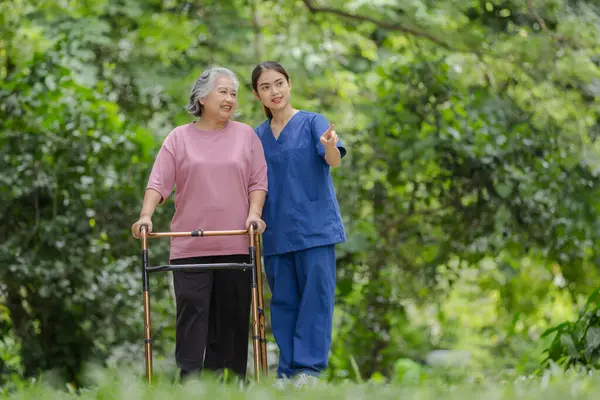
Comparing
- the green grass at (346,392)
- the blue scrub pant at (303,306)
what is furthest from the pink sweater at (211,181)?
the green grass at (346,392)

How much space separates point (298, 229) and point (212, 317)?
570 millimetres

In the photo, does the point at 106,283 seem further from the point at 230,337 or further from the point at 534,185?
the point at 534,185

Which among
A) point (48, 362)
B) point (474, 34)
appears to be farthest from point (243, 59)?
point (48, 362)

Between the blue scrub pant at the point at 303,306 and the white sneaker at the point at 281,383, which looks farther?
the blue scrub pant at the point at 303,306

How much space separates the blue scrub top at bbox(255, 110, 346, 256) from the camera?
4.39 metres

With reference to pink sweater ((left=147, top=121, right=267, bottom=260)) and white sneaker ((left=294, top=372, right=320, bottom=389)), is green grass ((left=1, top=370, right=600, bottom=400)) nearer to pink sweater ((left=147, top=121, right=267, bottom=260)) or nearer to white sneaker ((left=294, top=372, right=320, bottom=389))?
white sneaker ((left=294, top=372, right=320, bottom=389))

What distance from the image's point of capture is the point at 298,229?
438 centimetres

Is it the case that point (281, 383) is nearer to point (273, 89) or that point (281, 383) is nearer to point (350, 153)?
point (273, 89)

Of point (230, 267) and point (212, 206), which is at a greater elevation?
point (212, 206)

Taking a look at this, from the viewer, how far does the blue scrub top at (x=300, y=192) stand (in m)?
4.39

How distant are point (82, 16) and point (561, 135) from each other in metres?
3.90

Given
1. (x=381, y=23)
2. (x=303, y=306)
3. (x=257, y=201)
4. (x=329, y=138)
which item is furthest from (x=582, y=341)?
(x=381, y=23)

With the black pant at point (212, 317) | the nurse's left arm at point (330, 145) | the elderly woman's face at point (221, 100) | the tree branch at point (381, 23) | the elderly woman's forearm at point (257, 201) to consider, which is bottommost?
the black pant at point (212, 317)

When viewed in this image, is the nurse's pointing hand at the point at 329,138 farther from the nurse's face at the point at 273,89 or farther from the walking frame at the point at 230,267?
the walking frame at the point at 230,267
